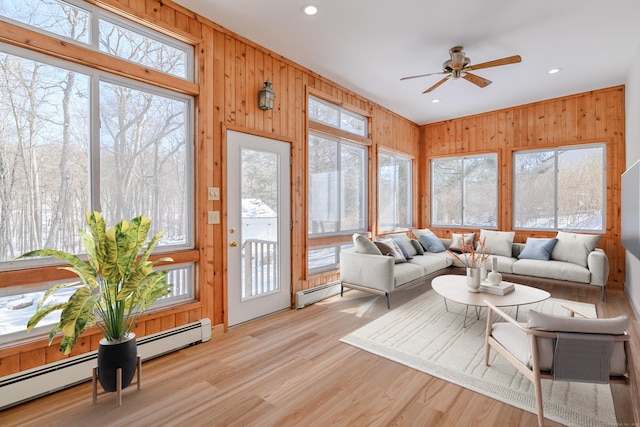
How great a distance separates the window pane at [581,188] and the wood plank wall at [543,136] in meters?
0.14

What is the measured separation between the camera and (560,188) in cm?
552

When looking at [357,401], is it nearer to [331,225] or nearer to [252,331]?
[252,331]

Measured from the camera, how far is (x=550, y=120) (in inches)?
218

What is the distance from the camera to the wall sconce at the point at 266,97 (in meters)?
3.59

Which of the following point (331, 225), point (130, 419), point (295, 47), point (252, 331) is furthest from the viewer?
point (331, 225)

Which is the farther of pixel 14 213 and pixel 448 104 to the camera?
pixel 448 104

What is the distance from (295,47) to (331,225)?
2.44m

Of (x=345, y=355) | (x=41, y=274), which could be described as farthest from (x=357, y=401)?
(x=41, y=274)

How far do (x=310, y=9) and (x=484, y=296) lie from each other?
10.7ft

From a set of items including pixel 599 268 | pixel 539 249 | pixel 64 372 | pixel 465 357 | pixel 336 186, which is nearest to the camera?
pixel 64 372

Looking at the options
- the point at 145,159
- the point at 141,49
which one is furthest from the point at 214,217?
the point at 141,49

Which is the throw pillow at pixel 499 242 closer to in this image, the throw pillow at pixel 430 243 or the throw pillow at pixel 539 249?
the throw pillow at pixel 539 249

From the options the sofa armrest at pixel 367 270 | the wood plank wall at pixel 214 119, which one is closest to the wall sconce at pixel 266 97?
the wood plank wall at pixel 214 119

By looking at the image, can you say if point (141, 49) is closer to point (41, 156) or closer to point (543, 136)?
point (41, 156)
